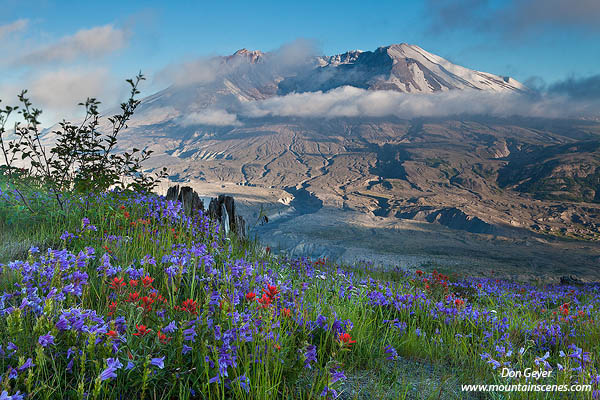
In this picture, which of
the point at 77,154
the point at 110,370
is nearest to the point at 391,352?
the point at 110,370

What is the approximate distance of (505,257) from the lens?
94.8m

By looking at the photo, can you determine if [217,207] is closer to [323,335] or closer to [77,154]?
[77,154]

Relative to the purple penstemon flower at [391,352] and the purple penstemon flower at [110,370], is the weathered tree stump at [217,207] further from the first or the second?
the purple penstemon flower at [110,370]

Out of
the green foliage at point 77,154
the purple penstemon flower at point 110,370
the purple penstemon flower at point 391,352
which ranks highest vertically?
the green foliage at point 77,154

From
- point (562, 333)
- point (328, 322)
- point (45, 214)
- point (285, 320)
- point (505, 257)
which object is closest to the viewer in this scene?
point (285, 320)

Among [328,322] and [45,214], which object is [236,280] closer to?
[328,322]

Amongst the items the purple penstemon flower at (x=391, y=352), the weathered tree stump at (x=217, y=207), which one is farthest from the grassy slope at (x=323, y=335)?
the weathered tree stump at (x=217, y=207)

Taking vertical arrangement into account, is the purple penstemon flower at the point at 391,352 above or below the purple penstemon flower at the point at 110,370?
below

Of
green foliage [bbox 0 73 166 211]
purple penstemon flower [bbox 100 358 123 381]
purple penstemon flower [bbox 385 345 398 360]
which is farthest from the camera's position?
green foliage [bbox 0 73 166 211]

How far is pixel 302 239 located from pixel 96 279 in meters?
115

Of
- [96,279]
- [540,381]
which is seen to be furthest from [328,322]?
[96,279]

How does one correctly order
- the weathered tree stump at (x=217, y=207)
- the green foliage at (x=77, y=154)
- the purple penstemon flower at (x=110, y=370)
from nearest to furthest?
1. the purple penstemon flower at (x=110, y=370)
2. the green foliage at (x=77, y=154)
3. the weathered tree stump at (x=217, y=207)

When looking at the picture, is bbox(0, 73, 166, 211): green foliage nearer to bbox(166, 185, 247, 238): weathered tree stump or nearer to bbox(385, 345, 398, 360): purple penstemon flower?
bbox(166, 185, 247, 238): weathered tree stump

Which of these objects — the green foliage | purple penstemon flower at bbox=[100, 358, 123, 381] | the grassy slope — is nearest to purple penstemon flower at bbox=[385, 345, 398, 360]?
the grassy slope
